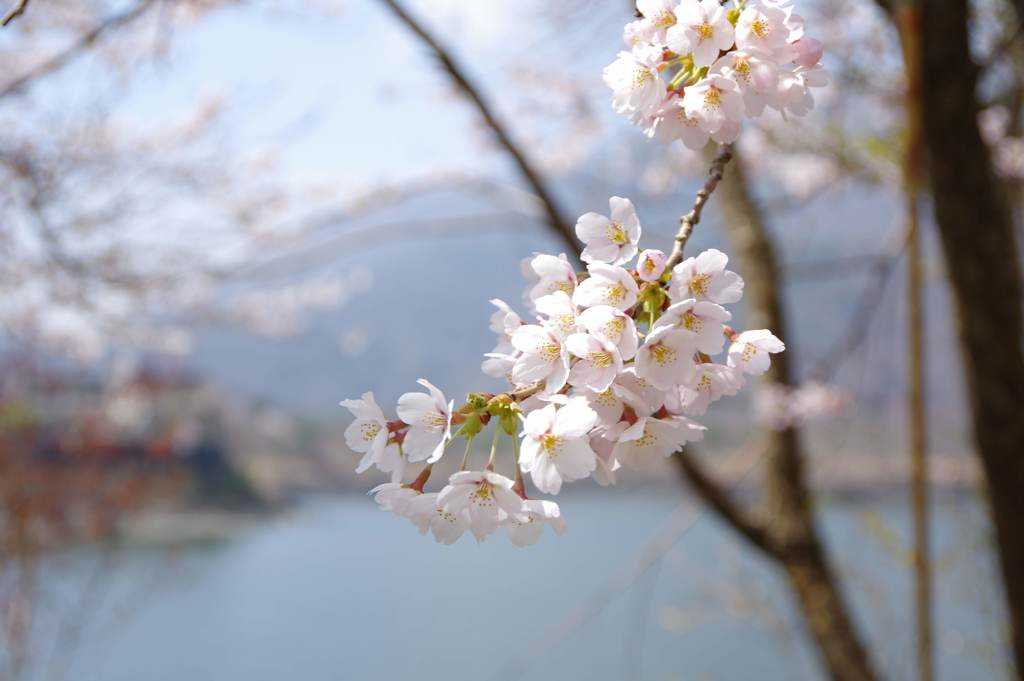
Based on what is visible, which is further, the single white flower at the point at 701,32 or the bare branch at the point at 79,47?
the bare branch at the point at 79,47

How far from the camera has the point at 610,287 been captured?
34 cm

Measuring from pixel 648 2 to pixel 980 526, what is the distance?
7.48 feet

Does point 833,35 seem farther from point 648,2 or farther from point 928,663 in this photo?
point 648,2

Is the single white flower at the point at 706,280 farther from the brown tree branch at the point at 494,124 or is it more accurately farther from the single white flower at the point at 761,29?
the brown tree branch at the point at 494,124

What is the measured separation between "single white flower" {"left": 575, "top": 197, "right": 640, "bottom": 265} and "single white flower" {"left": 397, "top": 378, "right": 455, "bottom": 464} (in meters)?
0.10

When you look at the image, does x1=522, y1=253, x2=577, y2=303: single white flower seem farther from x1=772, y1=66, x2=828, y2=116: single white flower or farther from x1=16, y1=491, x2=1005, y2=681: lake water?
x1=16, y1=491, x2=1005, y2=681: lake water

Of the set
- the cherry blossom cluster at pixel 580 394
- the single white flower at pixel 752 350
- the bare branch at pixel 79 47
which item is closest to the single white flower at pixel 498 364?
the cherry blossom cluster at pixel 580 394

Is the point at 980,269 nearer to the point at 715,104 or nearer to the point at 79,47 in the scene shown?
the point at 715,104

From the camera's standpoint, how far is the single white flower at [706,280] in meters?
0.35

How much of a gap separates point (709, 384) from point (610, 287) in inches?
2.9

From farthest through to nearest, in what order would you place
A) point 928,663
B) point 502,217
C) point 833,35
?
point 833,35 < point 502,217 < point 928,663

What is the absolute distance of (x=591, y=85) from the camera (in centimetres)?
326

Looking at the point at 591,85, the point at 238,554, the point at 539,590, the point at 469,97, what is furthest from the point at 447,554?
the point at 469,97

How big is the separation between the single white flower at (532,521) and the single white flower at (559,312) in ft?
0.25
